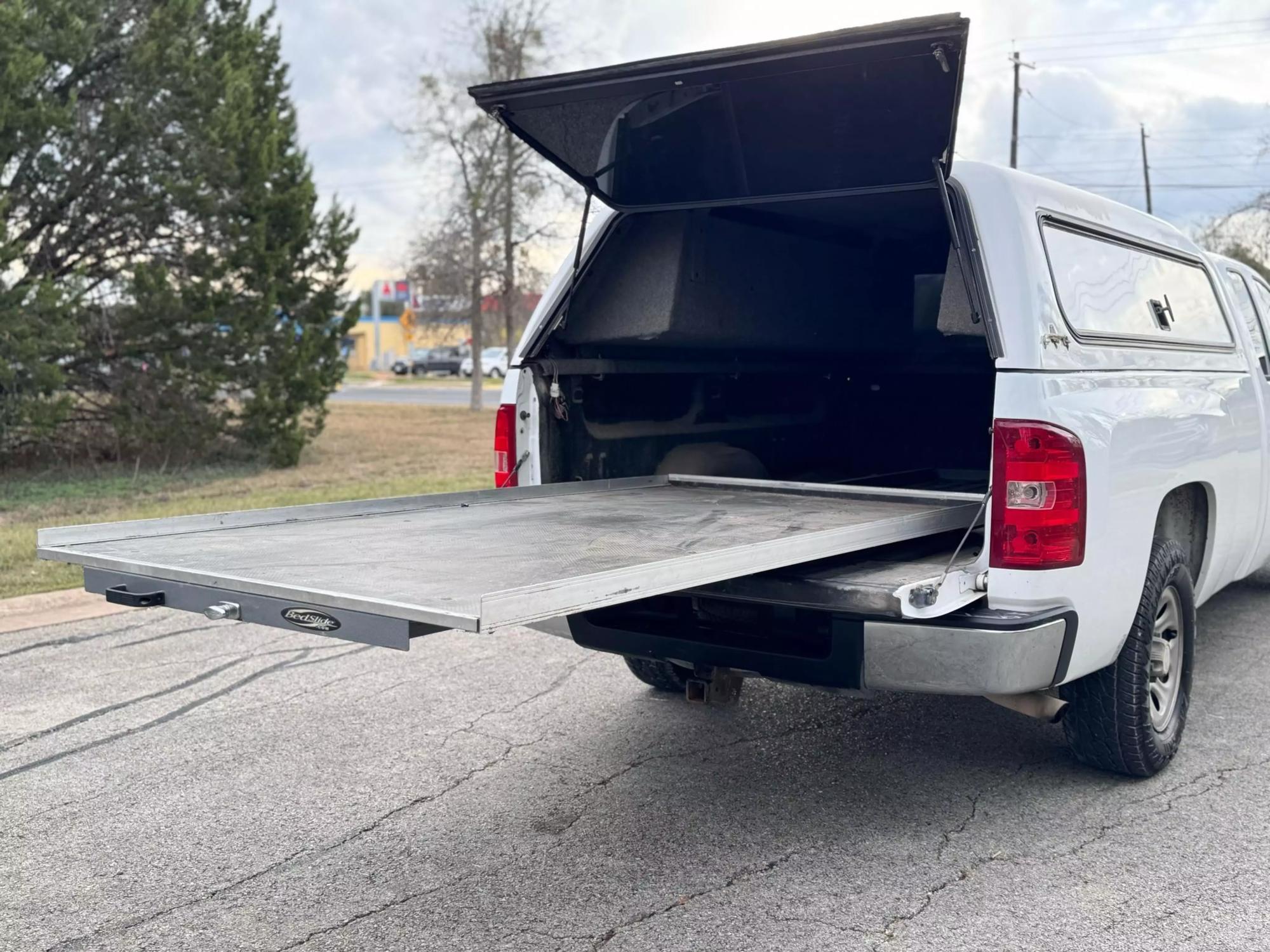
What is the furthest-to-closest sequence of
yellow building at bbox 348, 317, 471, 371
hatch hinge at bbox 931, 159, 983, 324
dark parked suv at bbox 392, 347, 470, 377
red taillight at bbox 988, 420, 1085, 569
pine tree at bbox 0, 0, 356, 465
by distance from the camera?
yellow building at bbox 348, 317, 471, 371 < dark parked suv at bbox 392, 347, 470, 377 < pine tree at bbox 0, 0, 356, 465 < hatch hinge at bbox 931, 159, 983, 324 < red taillight at bbox 988, 420, 1085, 569

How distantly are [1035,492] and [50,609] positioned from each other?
5982mm

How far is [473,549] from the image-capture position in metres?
3.60

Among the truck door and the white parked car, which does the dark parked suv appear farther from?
the truck door

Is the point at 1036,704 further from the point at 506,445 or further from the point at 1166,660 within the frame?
the point at 506,445

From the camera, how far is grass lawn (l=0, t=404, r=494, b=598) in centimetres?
909

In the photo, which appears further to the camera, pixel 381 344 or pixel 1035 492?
pixel 381 344

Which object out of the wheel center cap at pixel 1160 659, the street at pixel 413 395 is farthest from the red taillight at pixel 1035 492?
the street at pixel 413 395

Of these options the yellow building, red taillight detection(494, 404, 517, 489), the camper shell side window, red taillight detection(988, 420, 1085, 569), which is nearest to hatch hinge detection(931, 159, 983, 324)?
the camper shell side window

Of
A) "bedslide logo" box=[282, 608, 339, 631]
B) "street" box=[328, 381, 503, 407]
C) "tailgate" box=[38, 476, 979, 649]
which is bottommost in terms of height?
"street" box=[328, 381, 503, 407]

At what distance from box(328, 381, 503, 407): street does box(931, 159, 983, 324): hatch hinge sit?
25.6 metres

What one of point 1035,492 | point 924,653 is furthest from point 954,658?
point 1035,492

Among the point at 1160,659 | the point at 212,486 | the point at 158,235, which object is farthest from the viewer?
the point at 158,235

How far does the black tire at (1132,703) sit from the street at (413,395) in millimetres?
25543

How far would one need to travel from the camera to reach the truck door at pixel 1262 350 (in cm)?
570
